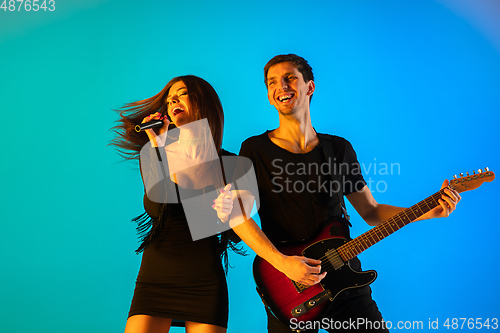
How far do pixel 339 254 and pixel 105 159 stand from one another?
2.04m

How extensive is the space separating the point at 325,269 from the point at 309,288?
118 mm

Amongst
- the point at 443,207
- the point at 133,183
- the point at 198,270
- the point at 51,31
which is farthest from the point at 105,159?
the point at 443,207

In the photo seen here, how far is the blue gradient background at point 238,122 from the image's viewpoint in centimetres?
259

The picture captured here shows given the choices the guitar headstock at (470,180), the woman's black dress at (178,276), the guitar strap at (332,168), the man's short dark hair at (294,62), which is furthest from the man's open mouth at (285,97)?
the guitar headstock at (470,180)

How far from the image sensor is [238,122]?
2.64 meters

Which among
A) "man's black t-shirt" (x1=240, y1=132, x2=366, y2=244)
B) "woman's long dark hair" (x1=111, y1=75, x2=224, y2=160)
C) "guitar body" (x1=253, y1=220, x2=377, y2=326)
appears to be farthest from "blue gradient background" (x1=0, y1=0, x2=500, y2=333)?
"guitar body" (x1=253, y1=220, x2=377, y2=326)

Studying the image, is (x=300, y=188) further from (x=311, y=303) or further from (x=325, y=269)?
(x=311, y=303)

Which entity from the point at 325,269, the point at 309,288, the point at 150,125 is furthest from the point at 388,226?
the point at 150,125

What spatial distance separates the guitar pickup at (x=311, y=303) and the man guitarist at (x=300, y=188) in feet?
0.21

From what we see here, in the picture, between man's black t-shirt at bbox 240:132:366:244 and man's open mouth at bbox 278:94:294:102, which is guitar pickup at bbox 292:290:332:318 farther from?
man's open mouth at bbox 278:94:294:102

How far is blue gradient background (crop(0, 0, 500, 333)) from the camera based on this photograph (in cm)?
259

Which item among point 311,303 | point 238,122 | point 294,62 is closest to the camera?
point 311,303

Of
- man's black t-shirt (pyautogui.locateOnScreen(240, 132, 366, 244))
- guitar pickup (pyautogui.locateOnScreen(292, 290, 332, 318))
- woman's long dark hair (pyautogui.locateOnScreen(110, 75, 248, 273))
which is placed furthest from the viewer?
woman's long dark hair (pyautogui.locateOnScreen(110, 75, 248, 273))

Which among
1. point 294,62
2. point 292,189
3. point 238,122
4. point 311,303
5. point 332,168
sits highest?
point 238,122
